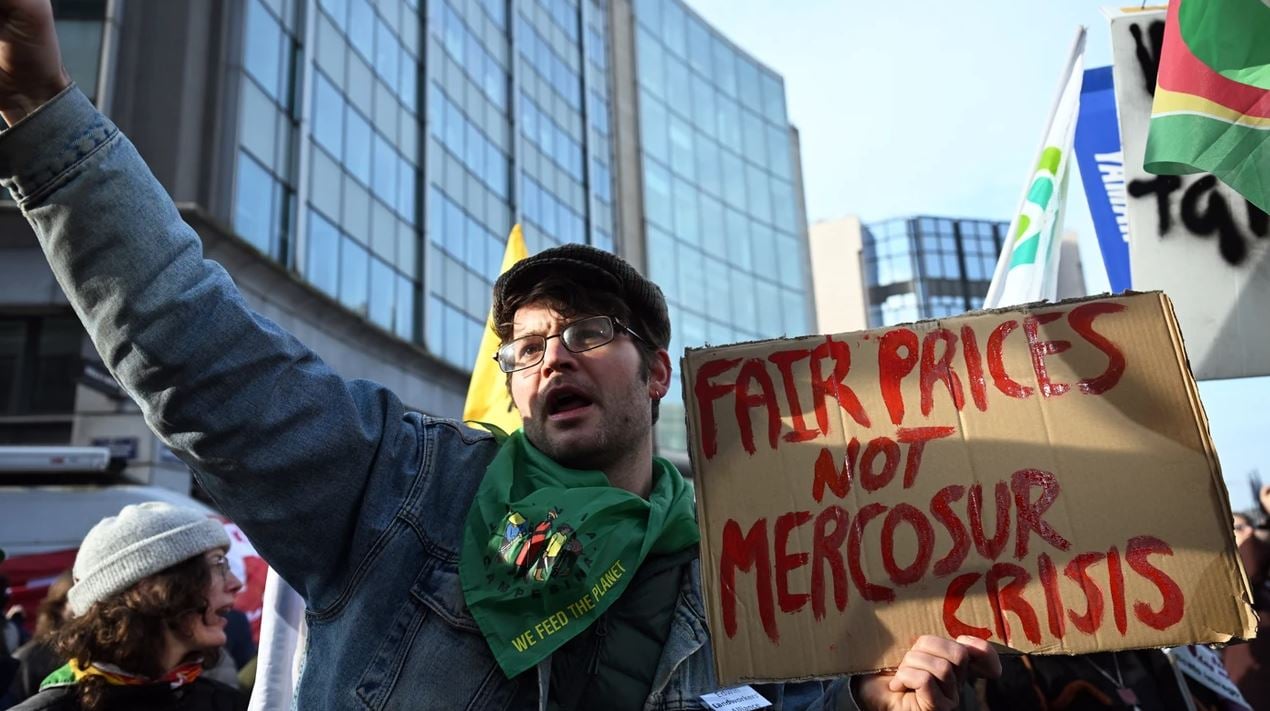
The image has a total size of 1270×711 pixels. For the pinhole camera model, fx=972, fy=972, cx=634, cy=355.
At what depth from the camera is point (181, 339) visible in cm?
141

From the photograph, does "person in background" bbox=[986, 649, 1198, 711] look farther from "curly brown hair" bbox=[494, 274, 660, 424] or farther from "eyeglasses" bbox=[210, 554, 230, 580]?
"eyeglasses" bbox=[210, 554, 230, 580]

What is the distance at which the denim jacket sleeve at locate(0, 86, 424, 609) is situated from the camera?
135 centimetres

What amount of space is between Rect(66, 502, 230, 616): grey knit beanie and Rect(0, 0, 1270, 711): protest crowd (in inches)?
46.9

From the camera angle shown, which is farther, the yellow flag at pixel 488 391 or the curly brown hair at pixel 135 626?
the yellow flag at pixel 488 391

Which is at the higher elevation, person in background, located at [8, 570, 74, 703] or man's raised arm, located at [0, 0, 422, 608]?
man's raised arm, located at [0, 0, 422, 608]

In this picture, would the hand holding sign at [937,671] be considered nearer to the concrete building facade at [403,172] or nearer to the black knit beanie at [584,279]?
the black knit beanie at [584,279]

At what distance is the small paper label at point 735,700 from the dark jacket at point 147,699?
172 cm

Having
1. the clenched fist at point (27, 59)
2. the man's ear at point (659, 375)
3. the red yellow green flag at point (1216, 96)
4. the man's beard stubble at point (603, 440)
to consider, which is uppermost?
the red yellow green flag at point (1216, 96)

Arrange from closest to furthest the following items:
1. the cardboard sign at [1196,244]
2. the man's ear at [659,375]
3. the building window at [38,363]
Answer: the man's ear at [659,375]
the cardboard sign at [1196,244]
the building window at [38,363]

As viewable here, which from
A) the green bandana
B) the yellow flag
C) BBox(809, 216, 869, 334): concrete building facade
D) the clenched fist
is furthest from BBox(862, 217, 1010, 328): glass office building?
the clenched fist

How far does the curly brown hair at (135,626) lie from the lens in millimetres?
2639

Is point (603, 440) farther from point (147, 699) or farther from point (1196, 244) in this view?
point (1196, 244)

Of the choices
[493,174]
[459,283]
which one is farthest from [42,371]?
[493,174]

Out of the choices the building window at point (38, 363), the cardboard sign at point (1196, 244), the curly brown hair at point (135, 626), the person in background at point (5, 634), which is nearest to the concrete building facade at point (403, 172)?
the building window at point (38, 363)
